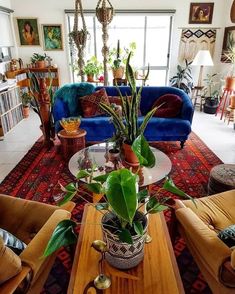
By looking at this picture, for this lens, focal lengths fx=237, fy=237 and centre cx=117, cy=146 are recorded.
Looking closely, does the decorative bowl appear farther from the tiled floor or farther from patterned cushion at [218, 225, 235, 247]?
patterned cushion at [218, 225, 235, 247]

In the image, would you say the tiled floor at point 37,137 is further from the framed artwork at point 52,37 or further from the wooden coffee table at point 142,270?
the wooden coffee table at point 142,270

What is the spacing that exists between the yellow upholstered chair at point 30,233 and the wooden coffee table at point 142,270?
0.17 m

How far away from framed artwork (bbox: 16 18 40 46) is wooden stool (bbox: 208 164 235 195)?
507cm

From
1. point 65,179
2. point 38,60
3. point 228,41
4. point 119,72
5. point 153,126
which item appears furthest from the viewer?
point 38,60

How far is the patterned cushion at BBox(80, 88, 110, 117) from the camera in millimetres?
3457

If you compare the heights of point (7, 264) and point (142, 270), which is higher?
point (7, 264)

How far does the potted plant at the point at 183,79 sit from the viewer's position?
542 centimetres

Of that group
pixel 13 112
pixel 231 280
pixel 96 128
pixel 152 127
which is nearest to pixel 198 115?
pixel 152 127

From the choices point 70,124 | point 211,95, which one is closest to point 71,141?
point 70,124

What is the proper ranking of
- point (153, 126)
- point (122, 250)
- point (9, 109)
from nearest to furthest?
point (122, 250) < point (153, 126) < point (9, 109)

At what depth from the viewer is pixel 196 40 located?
5.43 m

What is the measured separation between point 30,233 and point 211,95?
5.30 m

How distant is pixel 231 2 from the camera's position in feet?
16.2

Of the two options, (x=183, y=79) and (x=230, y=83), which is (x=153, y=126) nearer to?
(x=230, y=83)
